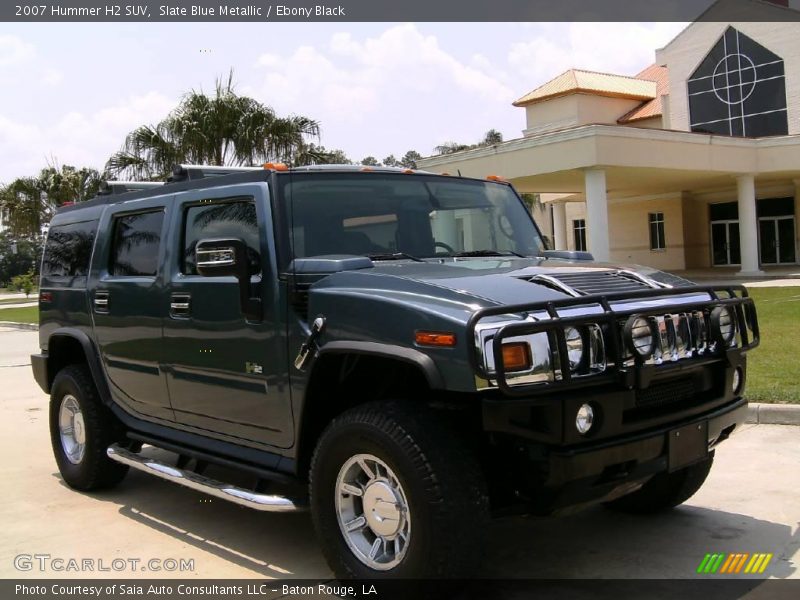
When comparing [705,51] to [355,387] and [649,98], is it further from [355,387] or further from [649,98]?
[355,387]

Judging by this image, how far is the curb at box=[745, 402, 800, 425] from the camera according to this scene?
668 cm

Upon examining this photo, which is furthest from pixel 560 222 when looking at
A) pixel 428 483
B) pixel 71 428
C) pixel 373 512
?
pixel 428 483

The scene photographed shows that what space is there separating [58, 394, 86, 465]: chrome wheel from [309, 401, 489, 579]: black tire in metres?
3.12

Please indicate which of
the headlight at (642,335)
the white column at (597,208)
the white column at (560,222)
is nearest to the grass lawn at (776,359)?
the headlight at (642,335)

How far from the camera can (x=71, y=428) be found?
609 cm

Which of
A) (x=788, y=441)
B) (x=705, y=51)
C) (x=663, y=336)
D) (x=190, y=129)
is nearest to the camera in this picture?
(x=663, y=336)

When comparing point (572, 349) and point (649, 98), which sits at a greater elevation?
point (649, 98)

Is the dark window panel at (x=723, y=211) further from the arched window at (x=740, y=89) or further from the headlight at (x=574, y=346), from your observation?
the headlight at (x=574, y=346)

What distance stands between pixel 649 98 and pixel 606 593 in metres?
40.8

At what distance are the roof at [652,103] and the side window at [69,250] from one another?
3563cm

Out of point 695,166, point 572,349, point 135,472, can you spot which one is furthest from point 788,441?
point 695,166

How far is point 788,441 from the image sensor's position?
6215 mm

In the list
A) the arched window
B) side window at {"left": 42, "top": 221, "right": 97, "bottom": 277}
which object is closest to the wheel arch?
side window at {"left": 42, "top": 221, "right": 97, "bottom": 277}

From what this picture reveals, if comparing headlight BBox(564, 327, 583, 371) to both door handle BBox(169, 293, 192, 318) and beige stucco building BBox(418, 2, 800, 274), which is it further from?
beige stucco building BBox(418, 2, 800, 274)
